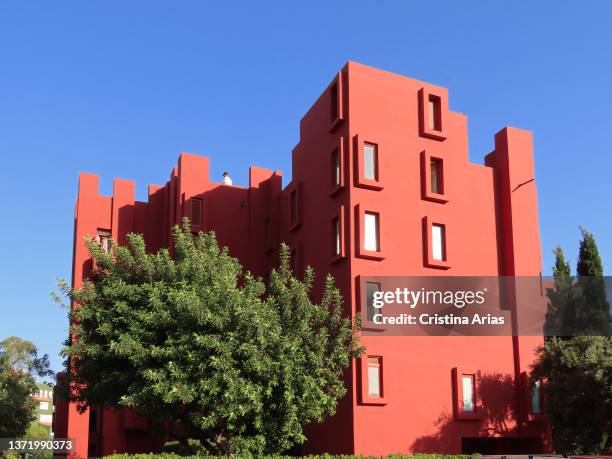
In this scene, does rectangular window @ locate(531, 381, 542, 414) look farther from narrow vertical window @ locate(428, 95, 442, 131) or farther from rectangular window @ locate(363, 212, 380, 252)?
narrow vertical window @ locate(428, 95, 442, 131)

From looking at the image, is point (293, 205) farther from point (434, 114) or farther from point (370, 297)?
point (370, 297)

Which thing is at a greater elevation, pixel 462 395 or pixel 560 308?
pixel 560 308

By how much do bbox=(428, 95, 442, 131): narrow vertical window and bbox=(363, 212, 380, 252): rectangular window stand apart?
462 cm

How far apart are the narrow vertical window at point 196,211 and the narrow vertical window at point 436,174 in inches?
427

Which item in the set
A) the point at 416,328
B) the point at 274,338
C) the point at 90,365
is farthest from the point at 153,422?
the point at 416,328

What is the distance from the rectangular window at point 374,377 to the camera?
2323 centimetres

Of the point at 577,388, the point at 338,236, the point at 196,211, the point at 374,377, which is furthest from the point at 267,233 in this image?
the point at 577,388

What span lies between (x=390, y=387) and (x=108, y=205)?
17067 mm

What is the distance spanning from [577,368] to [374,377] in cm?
653

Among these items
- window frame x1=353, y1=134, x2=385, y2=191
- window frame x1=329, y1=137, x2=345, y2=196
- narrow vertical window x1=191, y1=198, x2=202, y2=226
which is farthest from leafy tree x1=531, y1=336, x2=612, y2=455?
narrow vertical window x1=191, y1=198, x2=202, y2=226

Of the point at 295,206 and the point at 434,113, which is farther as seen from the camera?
the point at 295,206

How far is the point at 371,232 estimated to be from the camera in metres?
24.7

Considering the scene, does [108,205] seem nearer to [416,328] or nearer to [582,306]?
[416,328]

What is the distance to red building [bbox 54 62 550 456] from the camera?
23547mm
